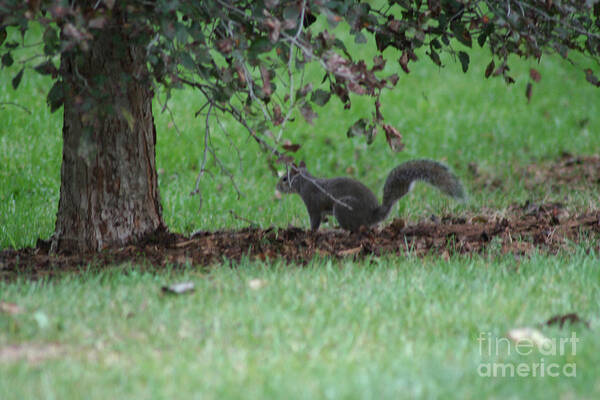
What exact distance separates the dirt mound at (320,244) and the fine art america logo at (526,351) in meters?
1.71

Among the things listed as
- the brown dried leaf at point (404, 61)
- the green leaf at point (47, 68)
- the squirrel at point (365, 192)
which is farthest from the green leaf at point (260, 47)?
the squirrel at point (365, 192)

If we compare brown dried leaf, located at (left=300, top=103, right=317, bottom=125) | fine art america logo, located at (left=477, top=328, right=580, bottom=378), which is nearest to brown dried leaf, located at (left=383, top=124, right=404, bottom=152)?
brown dried leaf, located at (left=300, top=103, right=317, bottom=125)

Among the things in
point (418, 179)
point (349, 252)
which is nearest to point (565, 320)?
point (349, 252)

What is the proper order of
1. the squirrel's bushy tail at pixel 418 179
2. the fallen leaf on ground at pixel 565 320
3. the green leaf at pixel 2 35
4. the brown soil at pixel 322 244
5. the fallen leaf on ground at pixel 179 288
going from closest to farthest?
the fallen leaf on ground at pixel 565 320 < the fallen leaf on ground at pixel 179 288 < the green leaf at pixel 2 35 < the brown soil at pixel 322 244 < the squirrel's bushy tail at pixel 418 179

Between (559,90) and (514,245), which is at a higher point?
(559,90)

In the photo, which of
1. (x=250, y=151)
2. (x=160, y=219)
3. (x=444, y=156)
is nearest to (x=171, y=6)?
(x=160, y=219)

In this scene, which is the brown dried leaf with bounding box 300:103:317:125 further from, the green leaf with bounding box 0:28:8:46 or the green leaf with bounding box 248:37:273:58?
the green leaf with bounding box 0:28:8:46

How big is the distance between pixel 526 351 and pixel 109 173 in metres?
3.00

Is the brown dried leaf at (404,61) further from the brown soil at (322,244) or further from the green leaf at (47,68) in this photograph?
the green leaf at (47,68)

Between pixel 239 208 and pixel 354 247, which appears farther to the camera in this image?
pixel 239 208

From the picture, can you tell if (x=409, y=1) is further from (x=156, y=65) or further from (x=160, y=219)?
(x=160, y=219)

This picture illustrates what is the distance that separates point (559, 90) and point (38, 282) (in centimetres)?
1076

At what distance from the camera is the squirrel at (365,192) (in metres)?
5.48

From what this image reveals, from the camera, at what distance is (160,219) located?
17.5 ft
